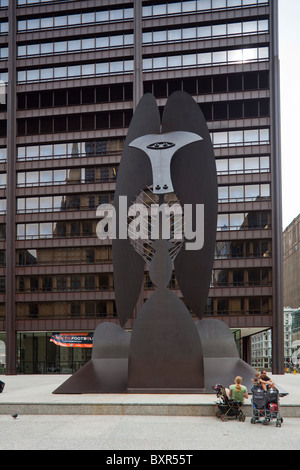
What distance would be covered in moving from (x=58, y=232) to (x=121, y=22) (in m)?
20.2

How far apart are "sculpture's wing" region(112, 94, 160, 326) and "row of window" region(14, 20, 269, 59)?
30.3 meters

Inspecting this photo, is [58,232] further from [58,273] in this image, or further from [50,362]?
[50,362]

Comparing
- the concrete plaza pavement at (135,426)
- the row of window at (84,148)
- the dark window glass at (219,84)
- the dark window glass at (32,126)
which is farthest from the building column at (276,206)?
the concrete plaza pavement at (135,426)

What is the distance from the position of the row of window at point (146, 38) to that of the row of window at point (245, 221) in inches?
635

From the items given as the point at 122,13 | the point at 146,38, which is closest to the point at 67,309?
the point at 146,38

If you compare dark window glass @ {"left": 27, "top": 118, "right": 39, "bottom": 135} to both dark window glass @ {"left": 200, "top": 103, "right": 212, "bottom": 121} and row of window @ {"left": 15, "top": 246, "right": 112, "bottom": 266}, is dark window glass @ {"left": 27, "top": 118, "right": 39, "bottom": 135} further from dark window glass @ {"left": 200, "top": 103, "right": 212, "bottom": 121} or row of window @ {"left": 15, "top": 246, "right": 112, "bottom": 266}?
dark window glass @ {"left": 200, "top": 103, "right": 212, "bottom": 121}

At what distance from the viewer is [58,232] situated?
4697cm

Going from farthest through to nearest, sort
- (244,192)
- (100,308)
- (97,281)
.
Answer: (97,281) → (244,192) → (100,308)

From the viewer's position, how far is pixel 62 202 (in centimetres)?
4716

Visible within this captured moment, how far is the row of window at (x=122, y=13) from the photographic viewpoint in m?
46.7

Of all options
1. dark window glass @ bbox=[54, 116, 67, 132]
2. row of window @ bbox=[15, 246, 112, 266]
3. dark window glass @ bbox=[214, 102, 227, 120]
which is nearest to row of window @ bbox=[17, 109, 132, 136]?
dark window glass @ bbox=[54, 116, 67, 132]

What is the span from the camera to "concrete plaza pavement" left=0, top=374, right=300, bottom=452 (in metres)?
9.70

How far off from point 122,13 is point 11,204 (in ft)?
67.2

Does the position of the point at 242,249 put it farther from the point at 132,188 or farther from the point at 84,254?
the point at 132,188
